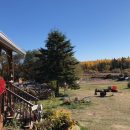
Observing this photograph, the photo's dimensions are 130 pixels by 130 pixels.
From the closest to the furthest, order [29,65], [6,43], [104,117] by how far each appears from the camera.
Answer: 1. [6,43]
2. [104,117]
3. [29,65]

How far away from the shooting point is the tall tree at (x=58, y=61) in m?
38.6

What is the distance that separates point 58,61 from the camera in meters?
39.0

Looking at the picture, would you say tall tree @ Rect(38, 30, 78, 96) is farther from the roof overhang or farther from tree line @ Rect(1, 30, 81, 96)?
the roof overhang

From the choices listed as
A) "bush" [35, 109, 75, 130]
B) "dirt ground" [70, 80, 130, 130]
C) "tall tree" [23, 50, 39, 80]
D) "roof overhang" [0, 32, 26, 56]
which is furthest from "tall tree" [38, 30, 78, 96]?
"bush" [35, 109, 75, 130]

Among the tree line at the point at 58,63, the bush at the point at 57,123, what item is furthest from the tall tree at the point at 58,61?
the bush at the point at 57,123

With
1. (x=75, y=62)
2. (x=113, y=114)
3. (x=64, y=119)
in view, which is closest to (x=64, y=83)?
(x=75, y=62)

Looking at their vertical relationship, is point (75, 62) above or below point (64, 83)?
above

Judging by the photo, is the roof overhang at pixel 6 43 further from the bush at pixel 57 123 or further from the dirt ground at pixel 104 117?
the dirt ground at pixel 104 117

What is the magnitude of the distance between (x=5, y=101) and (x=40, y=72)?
2374 centimetres

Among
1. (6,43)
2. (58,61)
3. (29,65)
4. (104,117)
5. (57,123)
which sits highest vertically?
(29,65)

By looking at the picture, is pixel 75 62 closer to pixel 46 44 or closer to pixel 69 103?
pixel 46 44

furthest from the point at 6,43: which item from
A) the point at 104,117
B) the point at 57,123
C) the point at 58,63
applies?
the point at 58,63

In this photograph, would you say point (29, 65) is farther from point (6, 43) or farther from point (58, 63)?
point (6, 43)

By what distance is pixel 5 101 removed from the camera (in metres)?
16.2
